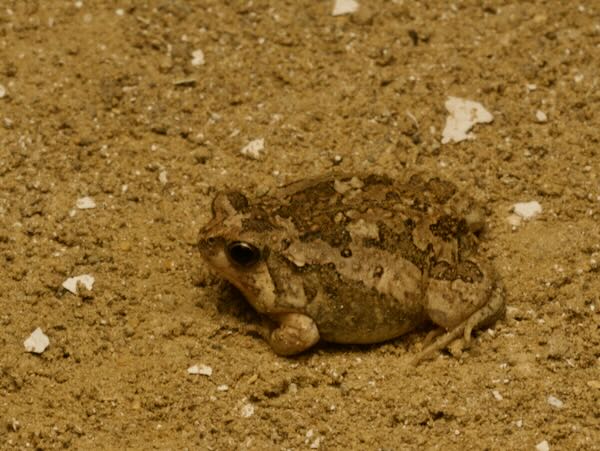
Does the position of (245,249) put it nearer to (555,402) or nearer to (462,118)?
(555,402)

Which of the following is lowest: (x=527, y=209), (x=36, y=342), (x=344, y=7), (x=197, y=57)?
(x=36, y=342)

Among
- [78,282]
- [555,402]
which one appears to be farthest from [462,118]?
[78,282]

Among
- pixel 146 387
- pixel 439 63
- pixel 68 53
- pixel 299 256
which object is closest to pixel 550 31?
pixel 439 63

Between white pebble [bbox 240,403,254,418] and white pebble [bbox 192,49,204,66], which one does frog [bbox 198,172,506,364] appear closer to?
white pebble [bbox 240,403,254,418]

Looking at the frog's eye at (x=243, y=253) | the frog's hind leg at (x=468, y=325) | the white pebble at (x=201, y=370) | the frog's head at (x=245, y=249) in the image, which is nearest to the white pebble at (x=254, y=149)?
the frog's head at (x=245, y=249)

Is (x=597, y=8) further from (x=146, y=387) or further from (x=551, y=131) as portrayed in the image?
(x=146, y=387)

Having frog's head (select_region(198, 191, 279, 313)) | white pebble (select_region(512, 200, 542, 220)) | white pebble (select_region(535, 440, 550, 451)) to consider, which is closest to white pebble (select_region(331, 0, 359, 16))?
white pebble (select_region(512, 200, 542, 220))

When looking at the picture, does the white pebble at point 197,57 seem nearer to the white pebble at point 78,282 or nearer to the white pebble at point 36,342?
the white pebble at point 78,282
